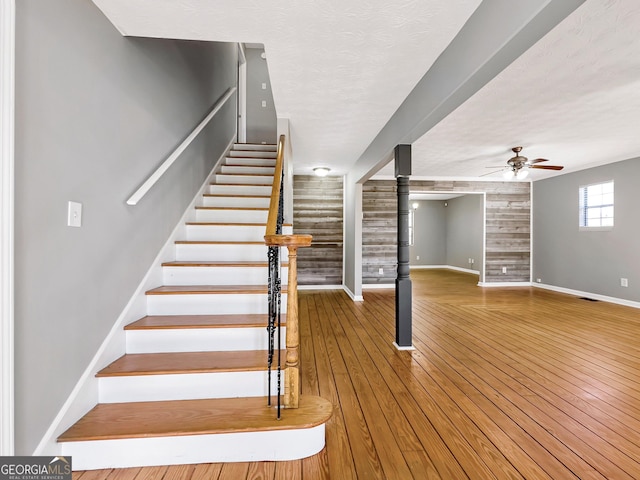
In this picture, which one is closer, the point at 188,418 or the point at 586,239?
the point at 188,418

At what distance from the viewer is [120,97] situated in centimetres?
190

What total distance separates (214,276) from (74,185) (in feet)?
3.90

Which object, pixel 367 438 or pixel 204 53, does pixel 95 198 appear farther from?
pixel 204 53

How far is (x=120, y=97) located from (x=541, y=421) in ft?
11.0

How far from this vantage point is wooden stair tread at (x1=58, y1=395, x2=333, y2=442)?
1.46 metres

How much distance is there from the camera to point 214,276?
98.6 inches

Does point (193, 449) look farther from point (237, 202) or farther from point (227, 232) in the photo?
point (237, 202)

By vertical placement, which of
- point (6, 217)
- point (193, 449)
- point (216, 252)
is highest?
point (6, 217)

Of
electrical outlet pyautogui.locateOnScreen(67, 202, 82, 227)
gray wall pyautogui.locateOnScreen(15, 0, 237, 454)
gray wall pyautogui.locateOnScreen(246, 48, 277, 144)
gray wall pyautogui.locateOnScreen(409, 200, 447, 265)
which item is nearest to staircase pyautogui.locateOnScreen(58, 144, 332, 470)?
gray wall pyautogui.locateOnScreen(15, 0, 237, 454)

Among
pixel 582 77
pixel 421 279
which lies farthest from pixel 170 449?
pixel 421 279

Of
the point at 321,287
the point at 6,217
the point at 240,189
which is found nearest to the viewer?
the point at 6,217

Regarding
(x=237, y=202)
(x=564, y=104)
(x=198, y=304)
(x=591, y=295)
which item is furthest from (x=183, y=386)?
(x=591, y=295)

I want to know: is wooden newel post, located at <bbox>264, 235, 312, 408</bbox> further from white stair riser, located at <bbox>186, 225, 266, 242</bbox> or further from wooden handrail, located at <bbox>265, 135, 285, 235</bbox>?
white stair riser, located at <bbox>186, 225, 266, 242</bbox>

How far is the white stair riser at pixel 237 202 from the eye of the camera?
3494 millimetres
